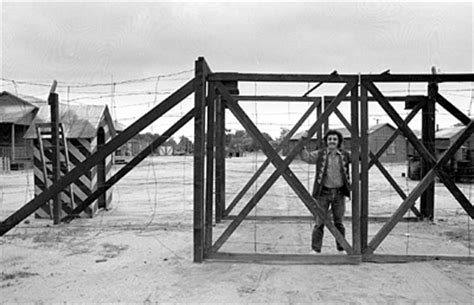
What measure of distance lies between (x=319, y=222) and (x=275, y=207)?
510 centimetres

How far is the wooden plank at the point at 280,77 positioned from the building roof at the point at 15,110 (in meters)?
26.8

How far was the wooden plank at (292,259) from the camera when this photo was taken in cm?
549

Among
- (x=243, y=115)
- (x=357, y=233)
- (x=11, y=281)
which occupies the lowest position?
(x=11, y=281)

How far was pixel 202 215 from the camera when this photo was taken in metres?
5.57

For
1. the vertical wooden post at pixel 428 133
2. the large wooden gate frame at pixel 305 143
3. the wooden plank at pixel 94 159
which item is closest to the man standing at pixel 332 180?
the large wooden gate frame at pixel 305 143

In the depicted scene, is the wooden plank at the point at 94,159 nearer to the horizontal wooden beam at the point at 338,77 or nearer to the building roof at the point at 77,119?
the horizontal wooden beam at the point at 338,77

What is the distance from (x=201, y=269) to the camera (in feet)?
17.3

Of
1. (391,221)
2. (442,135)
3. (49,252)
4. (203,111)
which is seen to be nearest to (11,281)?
(49,252)

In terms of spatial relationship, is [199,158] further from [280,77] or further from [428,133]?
[428,133]

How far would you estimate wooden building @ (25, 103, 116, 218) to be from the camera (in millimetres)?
8750

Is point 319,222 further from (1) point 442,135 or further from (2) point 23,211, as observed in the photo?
(1) point 442,135

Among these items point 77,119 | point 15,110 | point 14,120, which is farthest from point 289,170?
point 15,110

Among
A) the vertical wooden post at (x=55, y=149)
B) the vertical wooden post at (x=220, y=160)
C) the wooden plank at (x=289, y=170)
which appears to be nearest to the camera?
the wooden plank at (x=289, y=170)

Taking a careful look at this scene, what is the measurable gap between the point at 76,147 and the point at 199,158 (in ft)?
15.4
